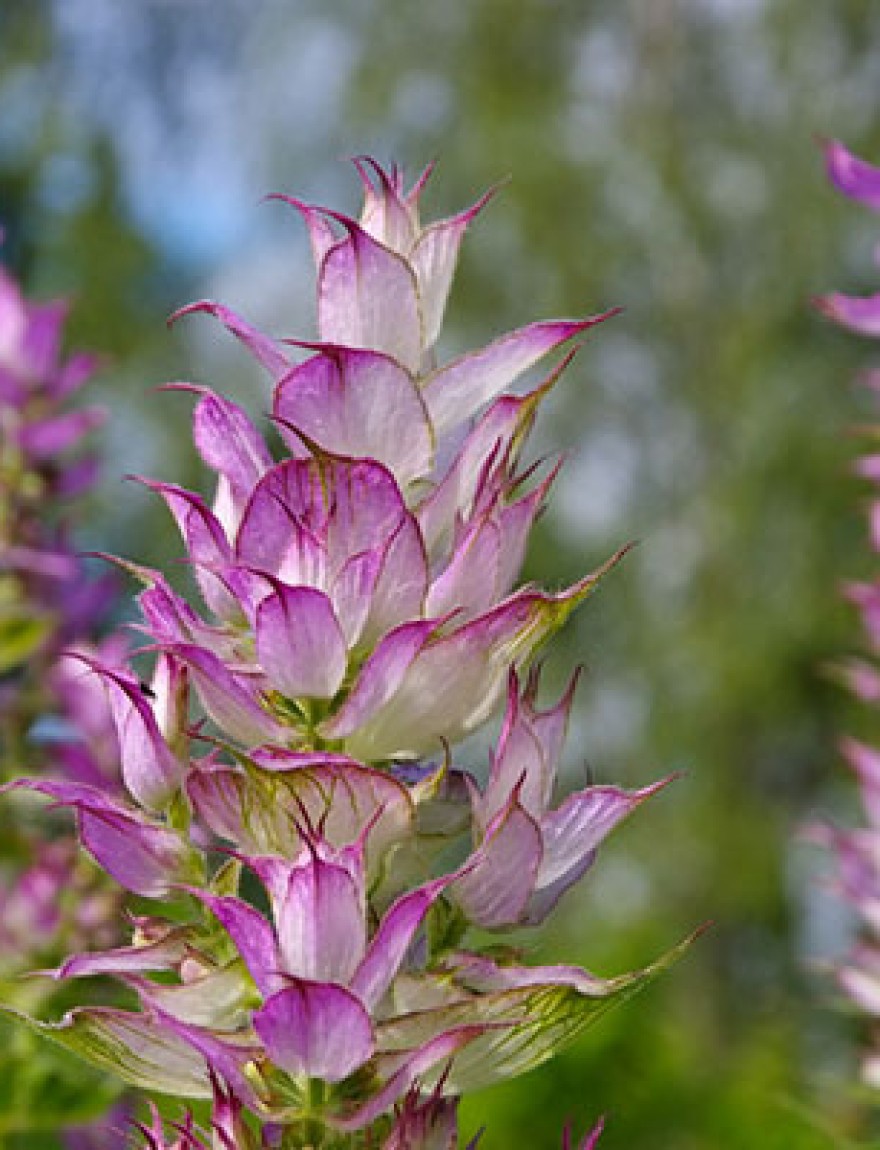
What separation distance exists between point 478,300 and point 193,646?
1385 centimetres

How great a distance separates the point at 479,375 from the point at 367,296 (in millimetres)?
72

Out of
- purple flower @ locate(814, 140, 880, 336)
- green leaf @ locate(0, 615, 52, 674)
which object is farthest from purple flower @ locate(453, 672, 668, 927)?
green leaf @ locate(0, 615, 52, 674)

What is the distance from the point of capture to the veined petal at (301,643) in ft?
3.18

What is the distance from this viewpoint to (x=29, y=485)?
2.47m

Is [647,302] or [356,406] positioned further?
[647,302]

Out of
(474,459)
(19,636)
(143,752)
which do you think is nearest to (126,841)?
(143,752)

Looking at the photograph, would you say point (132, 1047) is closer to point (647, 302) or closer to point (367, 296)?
point (367, 296)

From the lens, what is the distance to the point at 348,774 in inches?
37.9

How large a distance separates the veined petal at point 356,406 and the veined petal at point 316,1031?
27cm

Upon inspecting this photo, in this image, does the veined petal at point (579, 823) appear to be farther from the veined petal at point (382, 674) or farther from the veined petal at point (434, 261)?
the veined petal at point (434, 261)

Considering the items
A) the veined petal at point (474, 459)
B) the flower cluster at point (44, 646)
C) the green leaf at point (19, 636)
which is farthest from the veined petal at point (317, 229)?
the green leaf at point (19, 636)

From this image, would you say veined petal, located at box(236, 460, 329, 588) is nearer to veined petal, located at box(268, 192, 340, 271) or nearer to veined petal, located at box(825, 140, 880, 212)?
veined petal, located at box(268, 192, 340, 271)

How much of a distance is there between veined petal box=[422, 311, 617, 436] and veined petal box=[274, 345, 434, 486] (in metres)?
0.04

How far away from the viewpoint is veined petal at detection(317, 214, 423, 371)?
1.05 meters
